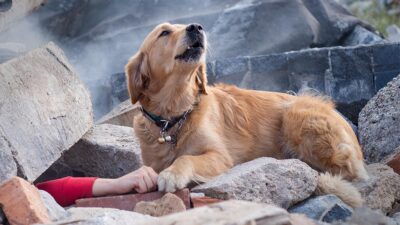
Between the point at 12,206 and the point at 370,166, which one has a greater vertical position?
the point at 12,206

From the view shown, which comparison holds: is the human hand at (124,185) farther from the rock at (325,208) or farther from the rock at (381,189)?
the rock at (381,189)

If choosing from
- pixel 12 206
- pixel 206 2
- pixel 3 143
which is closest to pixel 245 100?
pixel 3 143

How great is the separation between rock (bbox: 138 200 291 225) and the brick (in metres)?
1.15

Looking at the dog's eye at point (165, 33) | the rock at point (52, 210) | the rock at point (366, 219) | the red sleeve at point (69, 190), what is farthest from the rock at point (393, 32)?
the rock at point (366, 219)

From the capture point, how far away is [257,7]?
9883 millimetres

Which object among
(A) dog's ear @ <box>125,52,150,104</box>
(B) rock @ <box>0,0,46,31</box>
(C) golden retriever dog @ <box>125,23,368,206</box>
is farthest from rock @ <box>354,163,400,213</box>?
(B) rock @ <box>0,0,46,31</box>

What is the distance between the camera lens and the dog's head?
19.3 ft

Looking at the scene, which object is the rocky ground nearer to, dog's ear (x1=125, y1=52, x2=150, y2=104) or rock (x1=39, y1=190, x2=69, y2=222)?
rock (x1=39, y1=190, x2=69, y2=222)

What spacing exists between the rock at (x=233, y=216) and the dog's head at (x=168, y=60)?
283 cm

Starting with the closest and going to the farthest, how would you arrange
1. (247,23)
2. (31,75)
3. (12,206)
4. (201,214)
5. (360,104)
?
1. (201,214)
2. (12,206)
3. (31,75)
4. (360,104)
5. (247,23)

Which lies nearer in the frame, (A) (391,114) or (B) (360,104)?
(A) (391,114)

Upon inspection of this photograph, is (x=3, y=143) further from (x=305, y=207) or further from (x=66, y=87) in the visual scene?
(x=305, y=207)

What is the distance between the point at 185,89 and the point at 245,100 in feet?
2.40

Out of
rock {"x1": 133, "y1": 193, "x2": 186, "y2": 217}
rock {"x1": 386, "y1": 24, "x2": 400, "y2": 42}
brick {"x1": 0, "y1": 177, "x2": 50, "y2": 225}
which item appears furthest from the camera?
rock {"x1": 386, "y1": 24, "x2": 400, "y2": 42}
